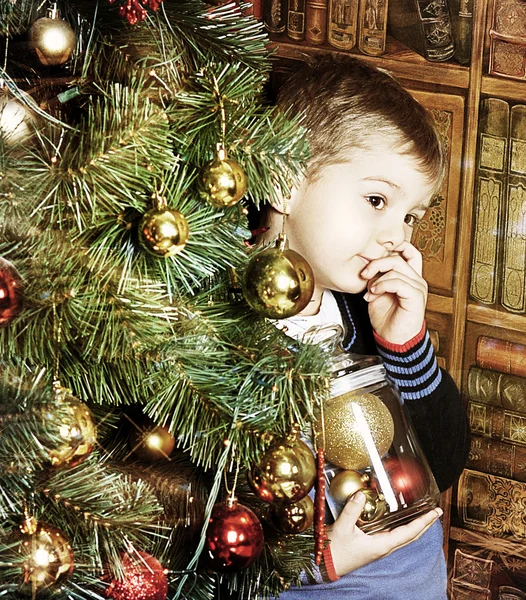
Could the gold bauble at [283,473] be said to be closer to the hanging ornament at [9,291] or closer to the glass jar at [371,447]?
the glass jar at [371,447]

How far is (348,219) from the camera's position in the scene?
1010 millimetres

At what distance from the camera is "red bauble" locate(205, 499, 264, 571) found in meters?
0.86

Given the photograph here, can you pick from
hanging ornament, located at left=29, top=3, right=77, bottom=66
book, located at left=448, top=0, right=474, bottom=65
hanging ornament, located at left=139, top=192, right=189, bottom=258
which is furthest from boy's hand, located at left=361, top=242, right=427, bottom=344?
hanging ornament, located at left=29, top=3, right=77, bottom=66

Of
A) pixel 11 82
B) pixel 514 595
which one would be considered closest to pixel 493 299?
pixel 514 595

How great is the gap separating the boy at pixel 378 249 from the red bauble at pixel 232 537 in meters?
0.17

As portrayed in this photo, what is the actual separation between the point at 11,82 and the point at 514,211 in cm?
53

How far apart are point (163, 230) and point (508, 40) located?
432 millimetres

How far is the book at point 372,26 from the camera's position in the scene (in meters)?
0.97

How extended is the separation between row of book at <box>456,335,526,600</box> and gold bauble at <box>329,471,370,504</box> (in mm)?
122

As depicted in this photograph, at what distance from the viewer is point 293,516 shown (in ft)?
2.97

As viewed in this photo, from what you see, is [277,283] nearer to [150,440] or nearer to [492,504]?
[150,440]

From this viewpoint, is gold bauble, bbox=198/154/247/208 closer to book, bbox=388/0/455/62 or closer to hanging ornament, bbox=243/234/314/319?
hanging ornament, bbox=243/234/314/319

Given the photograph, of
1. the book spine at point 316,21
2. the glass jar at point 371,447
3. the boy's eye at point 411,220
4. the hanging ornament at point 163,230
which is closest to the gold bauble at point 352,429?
the glass jar at point 371,447

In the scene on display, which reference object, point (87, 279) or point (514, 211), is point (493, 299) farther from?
point (87, 279)
